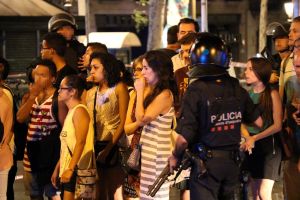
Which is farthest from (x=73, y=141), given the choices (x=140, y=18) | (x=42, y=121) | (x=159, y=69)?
(x=140, y=18)

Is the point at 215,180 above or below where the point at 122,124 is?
below

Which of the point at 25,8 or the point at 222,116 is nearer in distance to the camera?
the point at 222,116

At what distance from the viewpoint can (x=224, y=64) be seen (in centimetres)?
462

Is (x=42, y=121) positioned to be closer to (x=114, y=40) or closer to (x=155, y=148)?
(x=155, y=148)

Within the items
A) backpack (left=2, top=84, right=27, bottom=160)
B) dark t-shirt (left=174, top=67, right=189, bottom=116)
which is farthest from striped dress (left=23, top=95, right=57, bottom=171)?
dark t-shirt (left=174, top=67, right=189, bottom=116)

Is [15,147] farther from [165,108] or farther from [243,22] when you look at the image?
[243,22]

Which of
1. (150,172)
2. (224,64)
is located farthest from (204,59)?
(150,172)

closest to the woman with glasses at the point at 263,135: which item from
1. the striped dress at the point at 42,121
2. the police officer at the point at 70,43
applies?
the striped dress at the point at 42,121

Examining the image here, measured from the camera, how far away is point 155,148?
209 inches

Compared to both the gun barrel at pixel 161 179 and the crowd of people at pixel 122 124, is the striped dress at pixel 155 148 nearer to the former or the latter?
the crowd of people at pixel 122 124

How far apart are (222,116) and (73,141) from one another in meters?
1.59

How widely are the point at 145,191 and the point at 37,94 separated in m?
1.40

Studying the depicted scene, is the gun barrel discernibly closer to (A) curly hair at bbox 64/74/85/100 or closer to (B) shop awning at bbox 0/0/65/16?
(A) curly hair at bbox 64/74/85/100

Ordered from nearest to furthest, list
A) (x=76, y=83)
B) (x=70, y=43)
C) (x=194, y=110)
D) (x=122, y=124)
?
(x=194, y=110) → (x=76, y=83) → (x=122, y=124) → (x=70, y=43)
